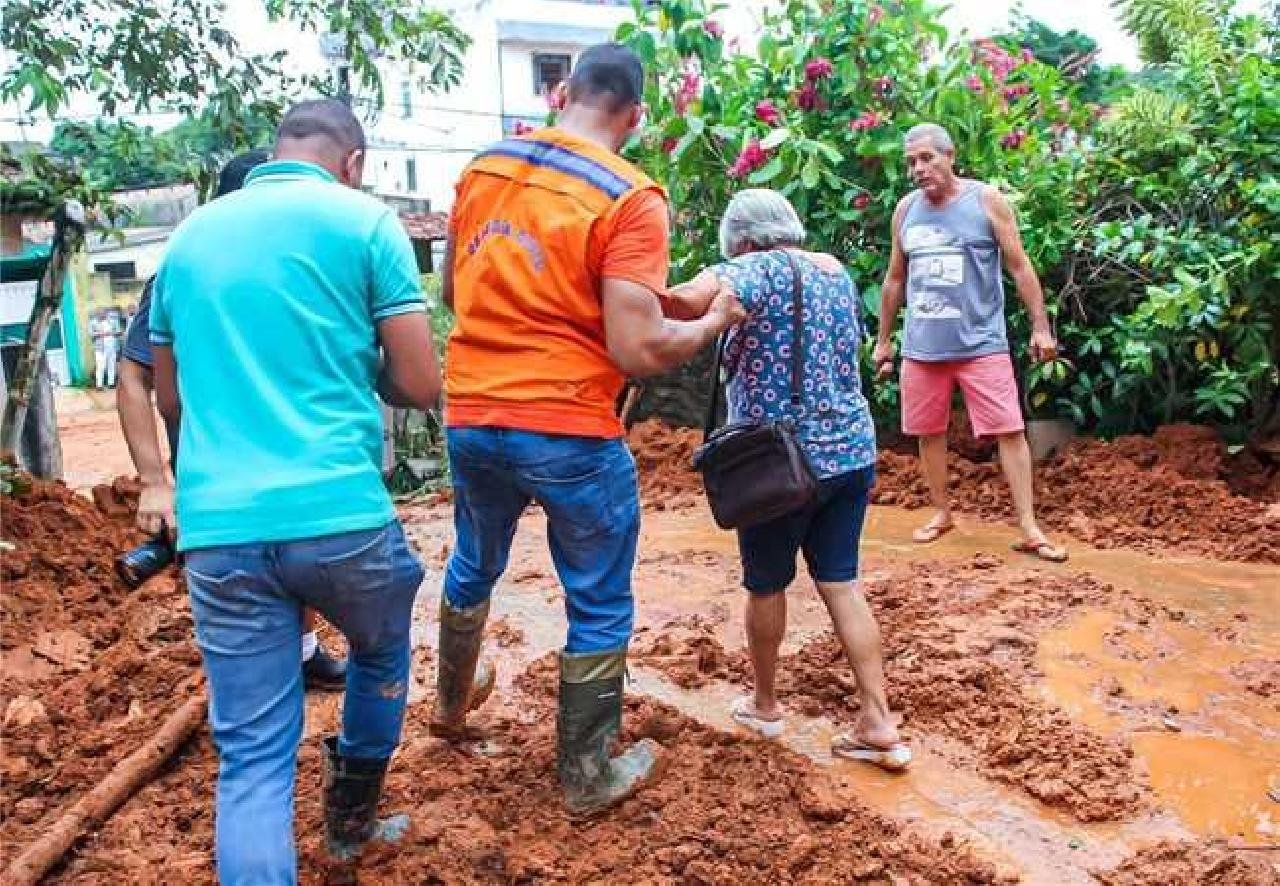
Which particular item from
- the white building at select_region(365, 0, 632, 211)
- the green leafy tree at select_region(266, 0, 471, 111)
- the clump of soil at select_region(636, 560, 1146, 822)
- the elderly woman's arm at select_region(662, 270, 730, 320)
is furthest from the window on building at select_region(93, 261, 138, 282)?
the elderly woman's arm at select_region(662, 270, 730, 320)

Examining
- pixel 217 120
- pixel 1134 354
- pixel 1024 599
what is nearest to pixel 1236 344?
pixel 1134 354

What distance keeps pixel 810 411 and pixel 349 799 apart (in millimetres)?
1595

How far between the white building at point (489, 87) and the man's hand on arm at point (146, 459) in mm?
28287

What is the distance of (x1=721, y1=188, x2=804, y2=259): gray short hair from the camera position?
11.0 feet

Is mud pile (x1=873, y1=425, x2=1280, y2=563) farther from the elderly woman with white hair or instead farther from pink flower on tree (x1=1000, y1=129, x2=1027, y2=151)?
the elderly woman with white hair

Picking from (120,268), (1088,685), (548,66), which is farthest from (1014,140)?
(548,66)

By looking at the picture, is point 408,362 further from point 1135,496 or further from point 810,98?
point 810,98

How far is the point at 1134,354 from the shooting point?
5.98 metres

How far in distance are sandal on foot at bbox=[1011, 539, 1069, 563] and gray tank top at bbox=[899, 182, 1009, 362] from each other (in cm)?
92

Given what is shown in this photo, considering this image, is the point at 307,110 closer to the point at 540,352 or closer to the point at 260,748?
the point at 540,352

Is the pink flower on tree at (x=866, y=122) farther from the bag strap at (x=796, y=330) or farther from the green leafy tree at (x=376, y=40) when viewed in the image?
the bag strap at (x=796, y=330)

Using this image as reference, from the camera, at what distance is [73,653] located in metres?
4.47

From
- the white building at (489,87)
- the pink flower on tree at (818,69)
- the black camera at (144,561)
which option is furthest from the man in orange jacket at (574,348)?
the white building at (489,87)

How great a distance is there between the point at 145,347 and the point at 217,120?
13.3 feet
